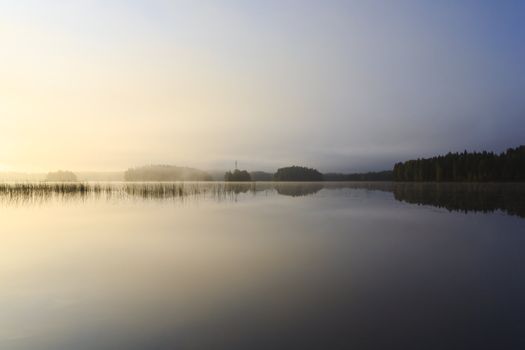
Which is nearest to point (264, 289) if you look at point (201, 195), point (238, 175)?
point (201, 195)

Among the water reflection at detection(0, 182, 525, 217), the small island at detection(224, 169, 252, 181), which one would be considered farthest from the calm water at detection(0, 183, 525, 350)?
the small island at detection(224, 169, 252, 181)

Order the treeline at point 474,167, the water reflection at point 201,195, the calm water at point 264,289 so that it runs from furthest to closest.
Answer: the treeline at point 474,167
the water reflection at point 201,195
the calm water at point 264,289

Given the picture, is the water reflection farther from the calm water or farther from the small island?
the small island

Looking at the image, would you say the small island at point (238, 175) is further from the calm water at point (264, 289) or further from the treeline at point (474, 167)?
the calm water at point (264, 289)

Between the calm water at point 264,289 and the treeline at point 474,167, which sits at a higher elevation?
the treeline at point 474,167

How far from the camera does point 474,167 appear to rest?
110 m

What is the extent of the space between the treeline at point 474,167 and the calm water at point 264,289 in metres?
106

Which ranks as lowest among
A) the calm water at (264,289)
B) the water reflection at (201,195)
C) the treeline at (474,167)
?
the calm water at (264,289)

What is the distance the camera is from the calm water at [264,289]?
17.9 ft

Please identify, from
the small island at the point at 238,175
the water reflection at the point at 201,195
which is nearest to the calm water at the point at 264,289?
the water reflection at the point at 201,195

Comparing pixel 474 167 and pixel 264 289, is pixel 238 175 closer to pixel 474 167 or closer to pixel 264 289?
pixel 474 167

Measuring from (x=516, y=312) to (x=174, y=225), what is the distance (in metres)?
14.1

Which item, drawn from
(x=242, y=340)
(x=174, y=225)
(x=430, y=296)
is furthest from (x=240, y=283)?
(x=174, y=225)

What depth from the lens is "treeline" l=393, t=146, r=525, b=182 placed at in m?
105
